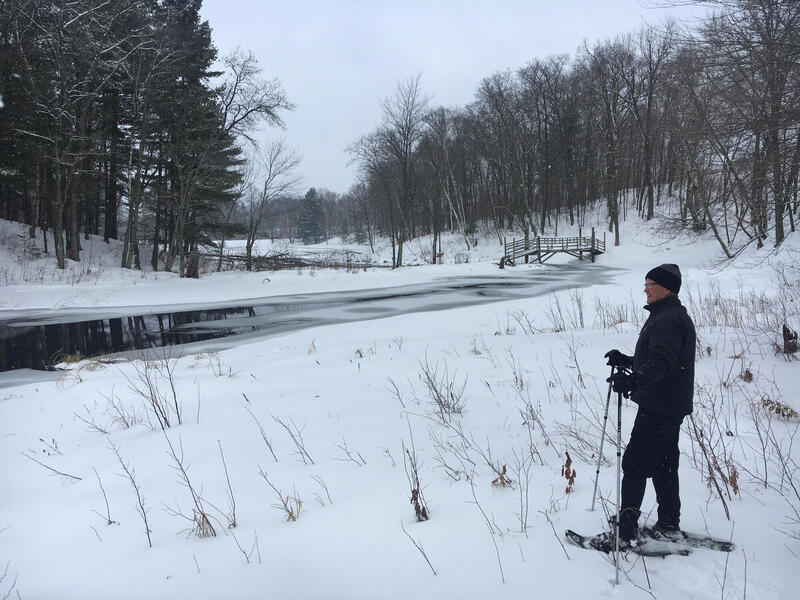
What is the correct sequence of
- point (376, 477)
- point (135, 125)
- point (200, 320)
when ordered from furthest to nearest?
point (135, 125)
point (200, 320)
point (376, 477)

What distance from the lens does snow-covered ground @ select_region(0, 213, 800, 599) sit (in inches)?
99.1

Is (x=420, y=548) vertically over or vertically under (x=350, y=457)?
over

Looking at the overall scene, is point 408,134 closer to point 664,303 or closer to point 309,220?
point 664,303

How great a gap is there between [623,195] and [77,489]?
156 ft

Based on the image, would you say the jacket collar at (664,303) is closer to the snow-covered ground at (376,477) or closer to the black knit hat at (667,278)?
the black knit hat at (667,278)

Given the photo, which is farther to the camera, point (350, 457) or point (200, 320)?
point (200, 320)

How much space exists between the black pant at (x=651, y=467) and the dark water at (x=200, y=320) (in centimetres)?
854

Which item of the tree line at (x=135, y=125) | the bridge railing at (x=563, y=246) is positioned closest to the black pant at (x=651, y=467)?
the tree line at (x=135, y=125)

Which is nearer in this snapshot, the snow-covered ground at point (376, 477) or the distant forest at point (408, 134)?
the snow-covered ground at point (376, 477)

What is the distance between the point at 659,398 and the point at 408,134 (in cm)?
3124

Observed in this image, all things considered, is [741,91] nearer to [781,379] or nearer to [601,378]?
[781,379]

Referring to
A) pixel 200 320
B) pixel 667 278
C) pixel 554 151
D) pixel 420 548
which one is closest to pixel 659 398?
pixel 667 278

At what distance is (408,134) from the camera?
31.0 m

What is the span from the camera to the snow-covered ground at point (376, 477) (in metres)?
2.52
